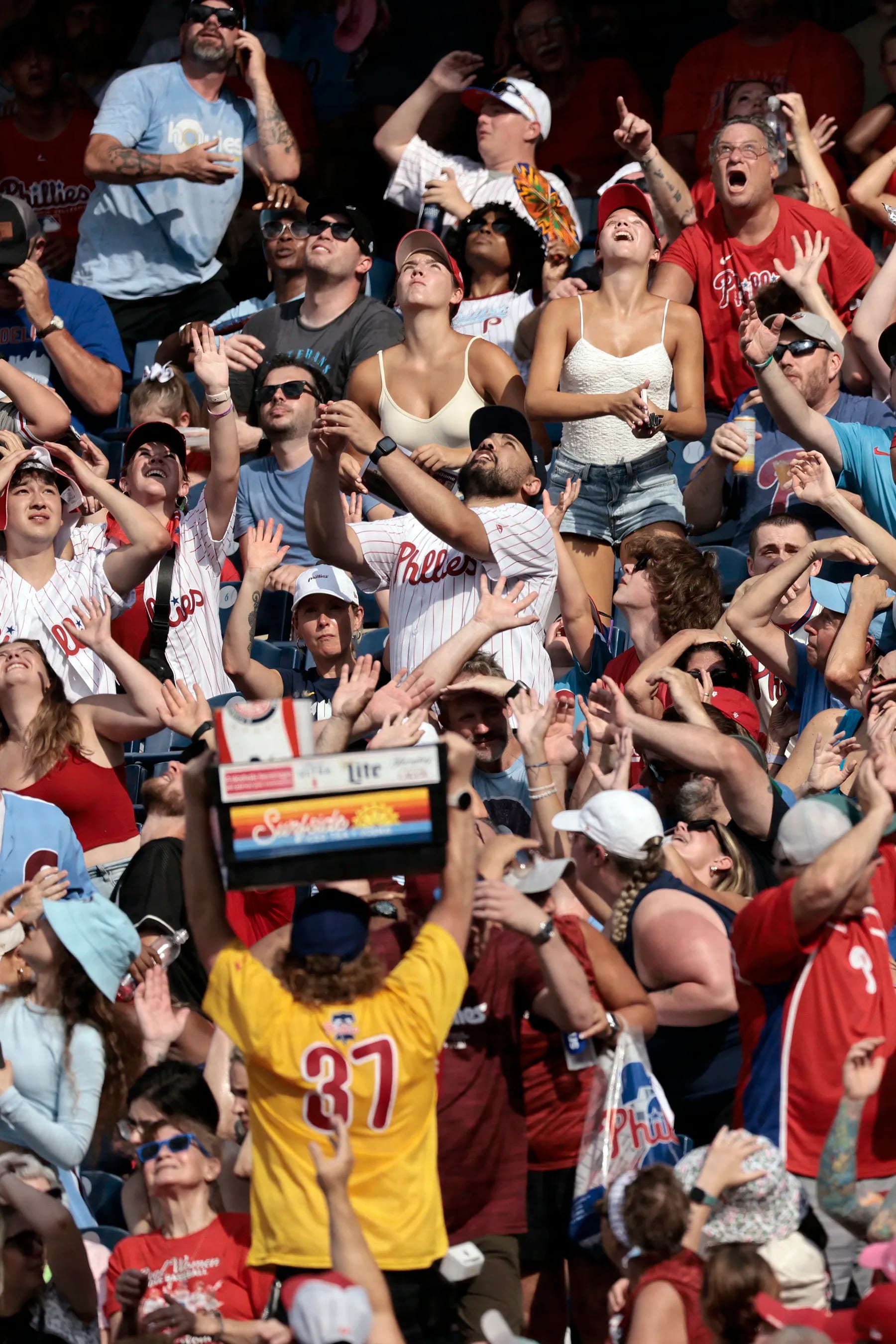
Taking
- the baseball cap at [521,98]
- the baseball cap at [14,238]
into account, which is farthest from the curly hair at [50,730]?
the baseball cap at [521,98]

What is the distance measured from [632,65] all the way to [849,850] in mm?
7395

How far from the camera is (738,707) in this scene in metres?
5.89

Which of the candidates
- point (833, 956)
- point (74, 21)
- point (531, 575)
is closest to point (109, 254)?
point (74, 21)

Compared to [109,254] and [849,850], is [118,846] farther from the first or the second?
[109,254]

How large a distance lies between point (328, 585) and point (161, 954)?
161 centimetres

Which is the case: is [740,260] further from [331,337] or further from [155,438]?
[155,438]

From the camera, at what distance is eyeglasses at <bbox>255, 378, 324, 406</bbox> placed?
24.8 ft

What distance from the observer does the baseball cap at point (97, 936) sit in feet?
15.5

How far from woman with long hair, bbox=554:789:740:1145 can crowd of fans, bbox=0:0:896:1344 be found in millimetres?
12

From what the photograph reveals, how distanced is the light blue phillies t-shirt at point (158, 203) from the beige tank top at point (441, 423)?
7.05 ft

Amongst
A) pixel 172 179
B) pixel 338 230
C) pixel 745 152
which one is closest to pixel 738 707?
→ pixel 745 152

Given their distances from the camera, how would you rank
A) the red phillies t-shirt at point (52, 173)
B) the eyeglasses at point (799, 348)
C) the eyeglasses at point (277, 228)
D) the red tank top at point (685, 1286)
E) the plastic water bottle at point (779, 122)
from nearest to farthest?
1. the red tank top at point (685, 1286)
2. the eyeglasses at point (799, 348)
3. the plastic water bottle at point (779, 122)
4. the eyeglasses at point (277, 228)
5. the red phillies t-shirt at point (52, 173)

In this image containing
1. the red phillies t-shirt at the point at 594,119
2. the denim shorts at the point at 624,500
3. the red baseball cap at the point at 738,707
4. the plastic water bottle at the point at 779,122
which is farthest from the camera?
the red phillies t-shirt at the point at 594,119

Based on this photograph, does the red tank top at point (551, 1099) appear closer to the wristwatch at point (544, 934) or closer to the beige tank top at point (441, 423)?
the wristwatch at point (544, 934)
